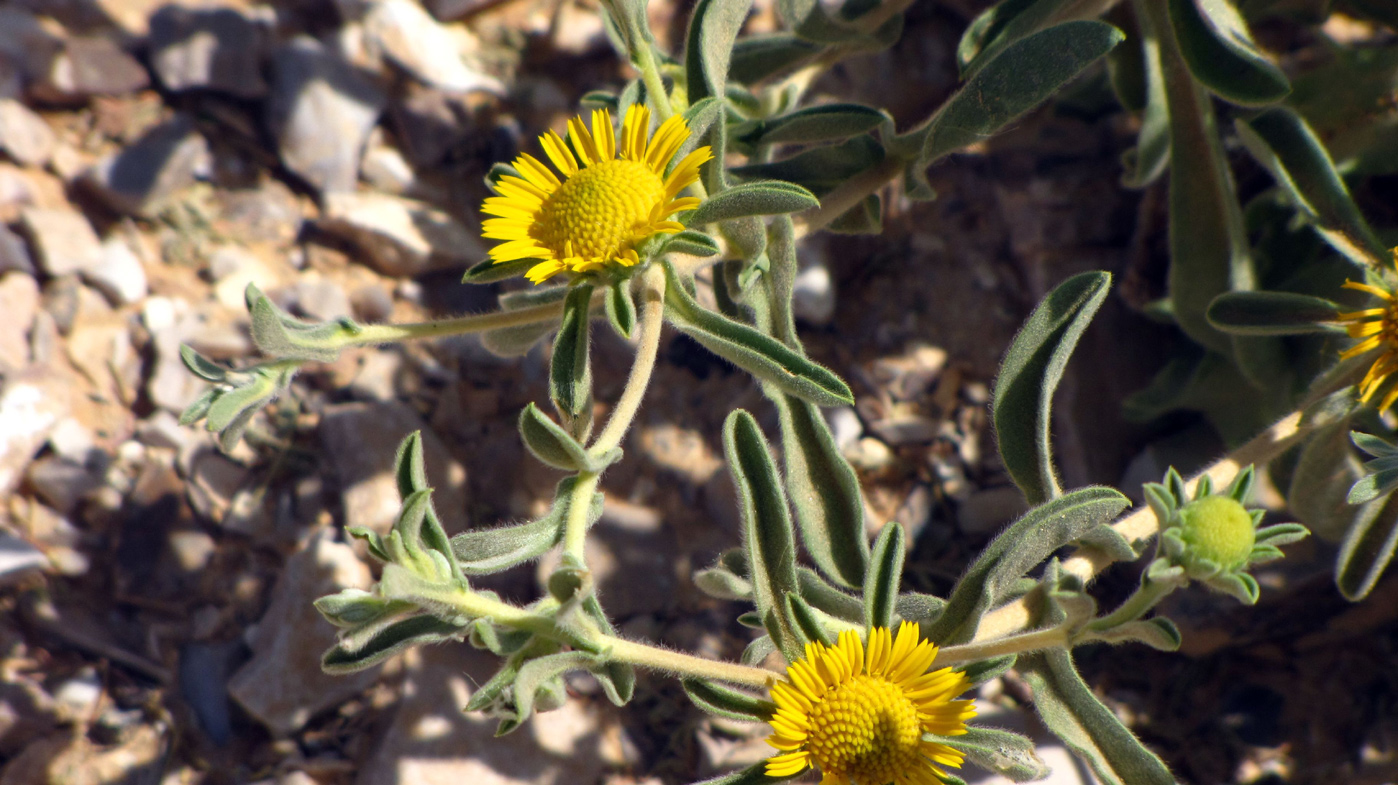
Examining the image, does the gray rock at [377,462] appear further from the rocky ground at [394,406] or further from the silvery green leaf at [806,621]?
the silvery green leaf at [806,621]

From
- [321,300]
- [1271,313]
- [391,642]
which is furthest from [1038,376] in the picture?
[321,300]

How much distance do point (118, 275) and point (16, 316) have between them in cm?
34

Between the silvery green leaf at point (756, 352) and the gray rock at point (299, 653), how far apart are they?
150 cm

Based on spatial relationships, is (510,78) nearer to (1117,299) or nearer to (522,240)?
(522,240)

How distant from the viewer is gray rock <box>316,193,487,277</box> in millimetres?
3688

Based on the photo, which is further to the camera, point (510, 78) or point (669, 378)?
point (510, 78)

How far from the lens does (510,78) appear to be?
4.01 meters

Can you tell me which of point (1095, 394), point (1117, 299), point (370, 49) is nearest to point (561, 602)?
point (1095, 394)

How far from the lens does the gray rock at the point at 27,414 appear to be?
3.24m

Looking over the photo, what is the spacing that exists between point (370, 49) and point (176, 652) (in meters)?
2.30

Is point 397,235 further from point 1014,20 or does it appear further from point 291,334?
point 1014,20

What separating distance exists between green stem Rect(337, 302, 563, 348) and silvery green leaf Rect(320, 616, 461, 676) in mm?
642

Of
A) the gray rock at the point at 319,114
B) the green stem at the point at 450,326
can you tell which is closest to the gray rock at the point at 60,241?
the gray rock at the point at 319,114

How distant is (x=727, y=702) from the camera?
208cm
